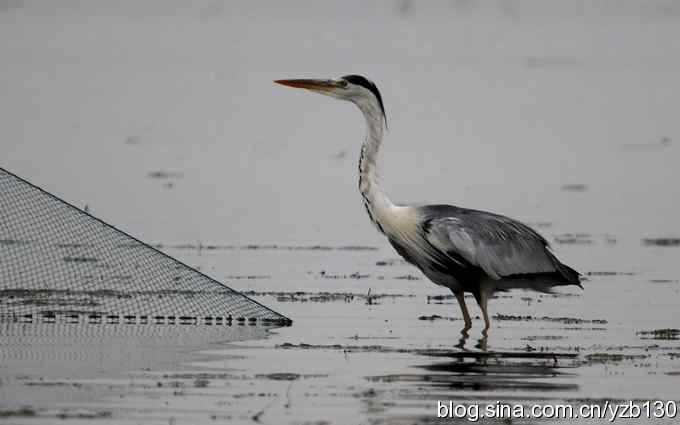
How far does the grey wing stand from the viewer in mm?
14430

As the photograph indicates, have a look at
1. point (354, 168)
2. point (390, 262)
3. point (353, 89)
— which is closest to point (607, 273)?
point (390, 262)

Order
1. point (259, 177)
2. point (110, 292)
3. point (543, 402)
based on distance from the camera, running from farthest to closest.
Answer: point (259, 177) < point (110, 292) < point (543, 402)

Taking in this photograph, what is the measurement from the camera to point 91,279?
52.8 feet

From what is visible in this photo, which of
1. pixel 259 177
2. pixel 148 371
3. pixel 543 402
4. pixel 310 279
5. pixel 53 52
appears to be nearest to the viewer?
pixel 543 402

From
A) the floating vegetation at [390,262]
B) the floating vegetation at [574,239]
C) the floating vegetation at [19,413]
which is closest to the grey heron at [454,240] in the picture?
the floating vegetation at [390,262]

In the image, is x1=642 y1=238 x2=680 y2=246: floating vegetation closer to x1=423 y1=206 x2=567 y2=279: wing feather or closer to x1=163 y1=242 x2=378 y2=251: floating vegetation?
x1=163 y1=242 x2=378 y2=251: floating vegetation

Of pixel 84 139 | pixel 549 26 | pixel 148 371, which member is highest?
pixel 549 26

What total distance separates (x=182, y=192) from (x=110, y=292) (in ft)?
30.0

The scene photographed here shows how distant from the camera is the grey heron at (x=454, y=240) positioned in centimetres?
1446

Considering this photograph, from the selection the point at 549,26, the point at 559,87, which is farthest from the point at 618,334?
the point at 549,26

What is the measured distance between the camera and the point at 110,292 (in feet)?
50.3

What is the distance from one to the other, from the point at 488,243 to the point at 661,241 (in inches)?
256

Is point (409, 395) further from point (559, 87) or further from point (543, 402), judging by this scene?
point (559, 87)

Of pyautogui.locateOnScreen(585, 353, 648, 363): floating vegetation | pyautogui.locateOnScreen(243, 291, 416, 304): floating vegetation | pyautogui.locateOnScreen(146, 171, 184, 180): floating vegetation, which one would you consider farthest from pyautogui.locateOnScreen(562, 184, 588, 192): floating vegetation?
pyautogui.locateOnScreen(585, 353, 648, 363): floating vegetation
